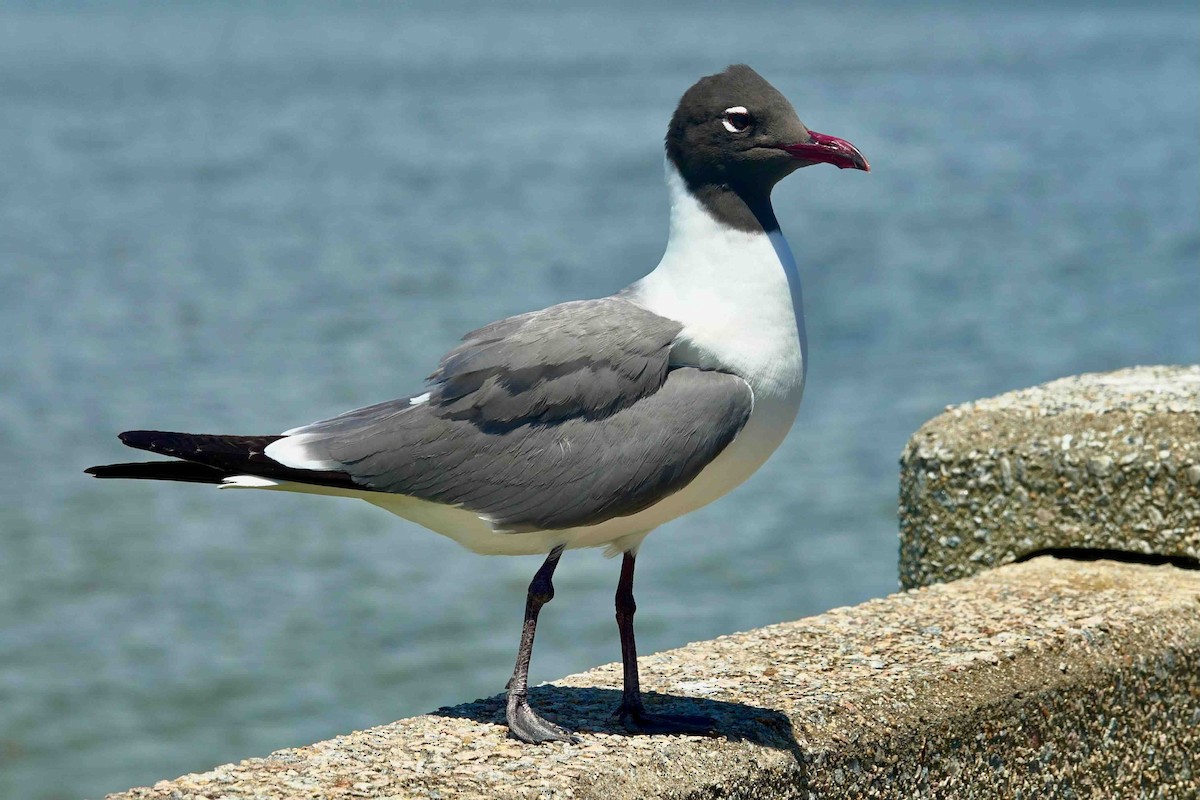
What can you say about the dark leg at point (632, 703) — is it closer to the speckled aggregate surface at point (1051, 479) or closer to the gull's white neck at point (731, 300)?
the gull's white neck at point (731, 300)

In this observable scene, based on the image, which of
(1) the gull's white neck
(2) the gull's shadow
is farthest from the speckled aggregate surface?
(2) the gull's shadow

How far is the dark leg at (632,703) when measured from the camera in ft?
13.3

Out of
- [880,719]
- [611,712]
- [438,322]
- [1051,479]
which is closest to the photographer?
[880,719]

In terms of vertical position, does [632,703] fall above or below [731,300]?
below

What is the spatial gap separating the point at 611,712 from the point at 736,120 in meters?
1.63

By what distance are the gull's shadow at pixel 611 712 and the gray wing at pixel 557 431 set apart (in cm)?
60

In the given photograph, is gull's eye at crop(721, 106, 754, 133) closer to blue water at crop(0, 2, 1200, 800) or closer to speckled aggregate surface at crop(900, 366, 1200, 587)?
speckled aggregate surface at crop(900, 366, 1200, 587)

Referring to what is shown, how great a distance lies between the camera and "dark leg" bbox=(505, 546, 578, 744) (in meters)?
3.98

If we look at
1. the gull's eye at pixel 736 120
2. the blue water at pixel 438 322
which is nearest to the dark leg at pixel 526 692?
the gull's eye at pixel 736 120

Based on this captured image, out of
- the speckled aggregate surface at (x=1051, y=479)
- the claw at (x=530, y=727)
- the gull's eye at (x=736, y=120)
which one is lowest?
the claw at (x=530, y=727)

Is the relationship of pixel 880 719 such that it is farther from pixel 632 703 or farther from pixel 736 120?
pixel 736 120

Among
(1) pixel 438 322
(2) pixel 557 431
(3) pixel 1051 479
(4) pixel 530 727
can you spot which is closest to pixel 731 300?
(2) pixel 557 431

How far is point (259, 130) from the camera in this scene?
39781 mm

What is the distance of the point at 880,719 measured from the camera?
4.14 meters
